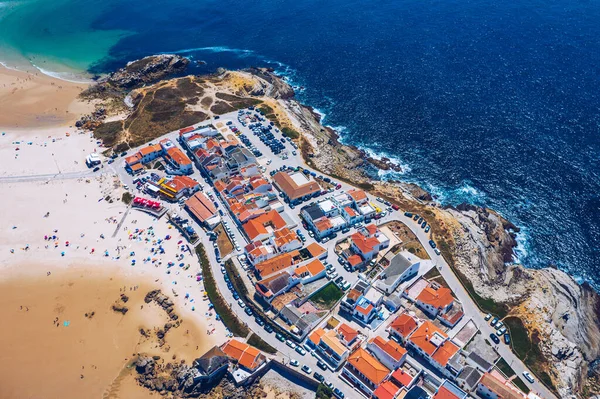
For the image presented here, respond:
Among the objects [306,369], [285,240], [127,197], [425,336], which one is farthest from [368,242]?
Answer: [127,197]

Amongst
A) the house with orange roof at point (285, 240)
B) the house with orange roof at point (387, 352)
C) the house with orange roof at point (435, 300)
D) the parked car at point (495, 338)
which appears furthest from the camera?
the house with orange roof at point (285, 240)

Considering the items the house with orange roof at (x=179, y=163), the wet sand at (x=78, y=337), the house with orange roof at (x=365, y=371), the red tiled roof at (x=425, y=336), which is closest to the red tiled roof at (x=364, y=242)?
the red tiled roof at (x=425, y=336)

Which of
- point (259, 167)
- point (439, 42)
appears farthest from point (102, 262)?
point (439, 42)

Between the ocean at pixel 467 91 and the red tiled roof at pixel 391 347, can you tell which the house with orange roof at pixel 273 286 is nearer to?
the red tiled roof at pixel 391 347

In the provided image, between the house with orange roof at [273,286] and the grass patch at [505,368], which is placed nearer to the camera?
the grass patch at [505,368]

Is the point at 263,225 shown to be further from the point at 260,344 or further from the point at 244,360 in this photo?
the point at 244,360

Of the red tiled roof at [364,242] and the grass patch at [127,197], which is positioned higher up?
the red tiled roof at [364,242]

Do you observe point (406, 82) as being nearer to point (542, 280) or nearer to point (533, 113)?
point (533, 113)
